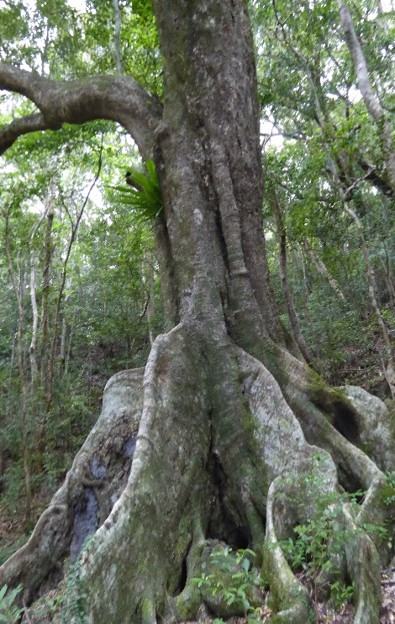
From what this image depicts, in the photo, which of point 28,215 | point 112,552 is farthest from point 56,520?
point 28,215

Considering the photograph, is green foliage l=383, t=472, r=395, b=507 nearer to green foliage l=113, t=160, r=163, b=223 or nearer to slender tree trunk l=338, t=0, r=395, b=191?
green foliage l=113, t=160, r=163, b=223

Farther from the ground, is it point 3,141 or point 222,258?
point 3,141

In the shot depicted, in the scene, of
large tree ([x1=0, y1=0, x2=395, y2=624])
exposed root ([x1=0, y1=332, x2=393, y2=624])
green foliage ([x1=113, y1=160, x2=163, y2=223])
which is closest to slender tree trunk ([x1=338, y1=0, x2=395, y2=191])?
large tree ([x1=0, y1=0, x2=395, y2=624])

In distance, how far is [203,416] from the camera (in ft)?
12.4

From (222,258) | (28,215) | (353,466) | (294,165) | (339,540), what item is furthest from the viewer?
(28,215)

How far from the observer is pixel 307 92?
12.8 metres

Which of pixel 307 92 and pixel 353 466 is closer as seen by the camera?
pixel 353 466

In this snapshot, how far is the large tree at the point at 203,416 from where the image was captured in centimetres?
268

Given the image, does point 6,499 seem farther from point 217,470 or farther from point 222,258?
point 222,258

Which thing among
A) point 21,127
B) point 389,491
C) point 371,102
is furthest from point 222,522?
point 371,102

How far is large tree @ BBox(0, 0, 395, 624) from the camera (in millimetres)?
2684

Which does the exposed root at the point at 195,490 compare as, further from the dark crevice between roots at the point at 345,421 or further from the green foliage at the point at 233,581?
the dark crevice between roots at the point at 345,421

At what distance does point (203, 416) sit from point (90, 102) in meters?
4.08

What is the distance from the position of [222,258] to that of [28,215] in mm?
7614
